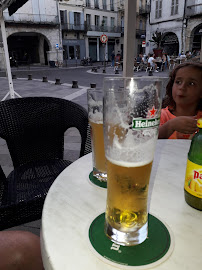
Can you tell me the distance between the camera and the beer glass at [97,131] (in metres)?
0.76

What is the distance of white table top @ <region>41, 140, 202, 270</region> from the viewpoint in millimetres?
473

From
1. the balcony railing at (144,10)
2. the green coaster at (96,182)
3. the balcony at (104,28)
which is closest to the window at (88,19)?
the balcony at (104,28)

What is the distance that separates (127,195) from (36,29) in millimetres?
26409

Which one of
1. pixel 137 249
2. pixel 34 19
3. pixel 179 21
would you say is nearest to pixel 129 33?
pixel 137 249

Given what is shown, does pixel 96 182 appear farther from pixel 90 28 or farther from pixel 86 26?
pixel 90 28

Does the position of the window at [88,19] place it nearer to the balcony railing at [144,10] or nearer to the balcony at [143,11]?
the balcony at [143,11]

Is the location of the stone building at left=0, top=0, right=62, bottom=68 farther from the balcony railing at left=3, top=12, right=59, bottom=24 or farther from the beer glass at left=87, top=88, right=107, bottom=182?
the beer glass at left=87, top=88, right=107, bottom=182

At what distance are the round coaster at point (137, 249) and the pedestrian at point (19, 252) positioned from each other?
366 mm

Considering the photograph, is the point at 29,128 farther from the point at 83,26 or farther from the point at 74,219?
the point at 83,26

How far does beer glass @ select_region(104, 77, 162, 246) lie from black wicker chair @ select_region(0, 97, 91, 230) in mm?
873

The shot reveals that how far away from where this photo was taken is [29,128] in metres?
1.65

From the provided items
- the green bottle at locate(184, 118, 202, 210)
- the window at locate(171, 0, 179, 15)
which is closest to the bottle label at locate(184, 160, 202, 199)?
the green bottle at locate(184, 118, 202, 210)

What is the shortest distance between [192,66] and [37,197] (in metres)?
1.25

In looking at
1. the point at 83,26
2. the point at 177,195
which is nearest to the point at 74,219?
the point at 177,195
